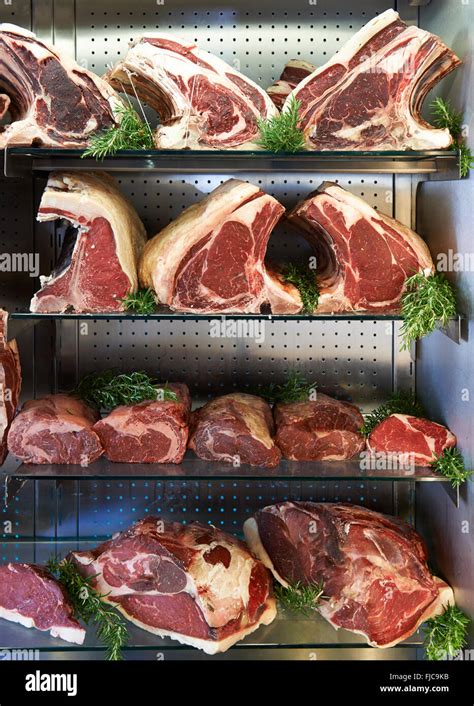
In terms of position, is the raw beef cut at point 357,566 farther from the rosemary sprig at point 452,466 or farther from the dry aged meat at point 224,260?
the dry aged meat at point 224,260

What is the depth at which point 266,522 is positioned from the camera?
12.0ft

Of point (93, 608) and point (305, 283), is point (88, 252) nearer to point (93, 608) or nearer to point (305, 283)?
point (305, 283)

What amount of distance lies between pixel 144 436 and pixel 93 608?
68cm

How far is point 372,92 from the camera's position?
129 inches

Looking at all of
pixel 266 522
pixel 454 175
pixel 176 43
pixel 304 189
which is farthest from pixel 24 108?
pixel 266 522

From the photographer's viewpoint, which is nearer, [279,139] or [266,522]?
[279,139]

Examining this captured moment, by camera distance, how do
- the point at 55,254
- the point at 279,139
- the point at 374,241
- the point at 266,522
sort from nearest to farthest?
1. the point at 279,139
2. the point at 374,241
3. the point at 266,522
4. the point at 55,254

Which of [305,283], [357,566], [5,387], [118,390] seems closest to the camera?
[357,566]

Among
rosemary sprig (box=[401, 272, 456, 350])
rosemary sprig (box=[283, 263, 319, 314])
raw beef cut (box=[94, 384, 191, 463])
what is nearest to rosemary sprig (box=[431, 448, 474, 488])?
rosemary sprig (box=[401, 272, 456, 350])

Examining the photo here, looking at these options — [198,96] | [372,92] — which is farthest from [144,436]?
[372,92]

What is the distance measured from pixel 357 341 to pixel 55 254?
140 centimetres

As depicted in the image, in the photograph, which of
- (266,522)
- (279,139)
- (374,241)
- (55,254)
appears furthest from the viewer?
(55,254)
